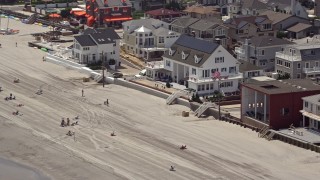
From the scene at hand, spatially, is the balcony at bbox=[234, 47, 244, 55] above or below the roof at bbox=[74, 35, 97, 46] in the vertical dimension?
below

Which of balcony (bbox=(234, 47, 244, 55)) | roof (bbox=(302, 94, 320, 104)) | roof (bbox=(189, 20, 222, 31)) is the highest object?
roof (bbox=(189, 20, 222, 31))

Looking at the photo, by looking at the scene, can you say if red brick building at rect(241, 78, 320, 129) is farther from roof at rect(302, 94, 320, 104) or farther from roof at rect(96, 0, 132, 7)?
roof at rect(96, 0, 132, 7)

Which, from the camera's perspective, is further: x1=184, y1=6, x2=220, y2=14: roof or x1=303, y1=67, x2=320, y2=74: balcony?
x1=184, y1=6, x2=220, y2=14: roof

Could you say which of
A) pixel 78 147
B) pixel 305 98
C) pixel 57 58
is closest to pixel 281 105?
pixel 305 98

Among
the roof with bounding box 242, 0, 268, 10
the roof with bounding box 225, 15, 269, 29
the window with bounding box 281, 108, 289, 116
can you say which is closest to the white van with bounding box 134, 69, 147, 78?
the roof with bounding box 225, 15, 269, 29

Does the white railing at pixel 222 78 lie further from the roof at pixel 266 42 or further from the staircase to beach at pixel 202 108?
the roof at pixel 266 42

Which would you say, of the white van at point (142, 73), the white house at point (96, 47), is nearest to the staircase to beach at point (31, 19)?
the white house at point (96, 47)

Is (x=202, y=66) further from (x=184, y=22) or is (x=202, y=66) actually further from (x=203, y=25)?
(x=184, y=22)
